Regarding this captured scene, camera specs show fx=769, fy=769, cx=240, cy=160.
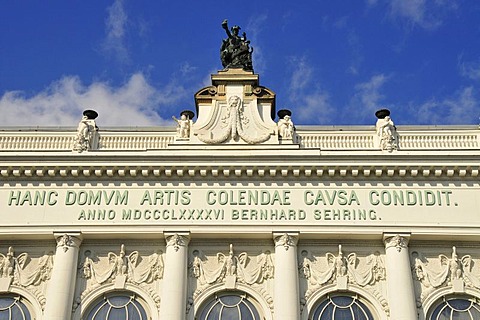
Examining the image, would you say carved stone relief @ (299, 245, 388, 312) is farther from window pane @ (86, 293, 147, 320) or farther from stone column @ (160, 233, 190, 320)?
window pane @ (86, 293, 147, 320)

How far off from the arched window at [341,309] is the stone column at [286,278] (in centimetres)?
93

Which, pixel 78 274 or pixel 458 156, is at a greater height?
pixel 458 156

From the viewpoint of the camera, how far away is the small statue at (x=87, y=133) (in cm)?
2723

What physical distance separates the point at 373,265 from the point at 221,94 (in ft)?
28.0

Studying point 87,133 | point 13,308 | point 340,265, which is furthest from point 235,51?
point 13,308

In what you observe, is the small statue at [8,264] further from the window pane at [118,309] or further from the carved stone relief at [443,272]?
the carved stone relief at [443,272]

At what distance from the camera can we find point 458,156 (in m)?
26.3

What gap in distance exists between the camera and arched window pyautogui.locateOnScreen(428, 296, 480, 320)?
25000 mm

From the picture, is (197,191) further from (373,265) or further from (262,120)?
(373,265)

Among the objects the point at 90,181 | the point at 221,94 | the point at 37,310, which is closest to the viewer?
the point at 37,310

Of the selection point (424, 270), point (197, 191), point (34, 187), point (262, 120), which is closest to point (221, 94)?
point (262, 120)

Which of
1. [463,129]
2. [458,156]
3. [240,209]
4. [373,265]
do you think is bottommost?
[373,265]

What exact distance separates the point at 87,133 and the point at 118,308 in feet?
21.2


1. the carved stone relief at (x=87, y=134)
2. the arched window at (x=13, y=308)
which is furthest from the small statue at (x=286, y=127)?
the arched window at (x=13, y=308)
